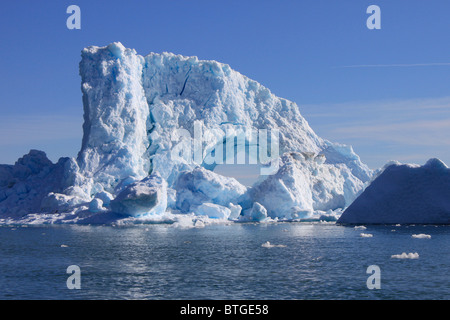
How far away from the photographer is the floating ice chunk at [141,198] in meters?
38.0

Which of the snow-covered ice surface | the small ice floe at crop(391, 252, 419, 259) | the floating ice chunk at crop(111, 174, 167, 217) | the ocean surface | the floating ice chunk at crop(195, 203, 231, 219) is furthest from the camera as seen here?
the floating ice chunk at crop(195, 203, 231, 219)

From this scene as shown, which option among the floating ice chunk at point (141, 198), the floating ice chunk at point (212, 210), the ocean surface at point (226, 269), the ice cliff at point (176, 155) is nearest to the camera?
the ocean surface at point (226, 269)

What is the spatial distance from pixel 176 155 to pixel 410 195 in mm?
24537

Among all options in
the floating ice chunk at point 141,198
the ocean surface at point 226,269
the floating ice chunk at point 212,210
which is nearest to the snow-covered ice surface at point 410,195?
the ocean surface at point 226,269

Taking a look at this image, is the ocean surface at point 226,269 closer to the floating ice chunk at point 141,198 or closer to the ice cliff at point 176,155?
the floating ice chunk at point 141,198

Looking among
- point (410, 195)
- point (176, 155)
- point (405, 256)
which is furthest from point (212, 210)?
point (405, 256)

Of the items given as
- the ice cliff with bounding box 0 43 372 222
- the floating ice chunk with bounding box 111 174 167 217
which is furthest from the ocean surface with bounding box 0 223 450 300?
the ice cliff with bounding box 0 43 372 222

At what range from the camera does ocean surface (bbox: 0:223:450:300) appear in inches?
513

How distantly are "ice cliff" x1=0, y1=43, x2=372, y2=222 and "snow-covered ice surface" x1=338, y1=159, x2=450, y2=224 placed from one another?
1155 centimetres

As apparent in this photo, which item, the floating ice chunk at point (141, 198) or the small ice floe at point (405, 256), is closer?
the small ice floe at point (405, 256)

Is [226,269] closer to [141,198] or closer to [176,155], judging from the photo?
[141,198]

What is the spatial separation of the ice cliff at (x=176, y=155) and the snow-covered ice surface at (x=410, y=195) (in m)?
11.6

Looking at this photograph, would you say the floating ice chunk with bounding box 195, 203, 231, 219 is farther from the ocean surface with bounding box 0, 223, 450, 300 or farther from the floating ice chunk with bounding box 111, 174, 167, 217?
Result: the ocean surface with bounding box 0, 223, 450, 300
